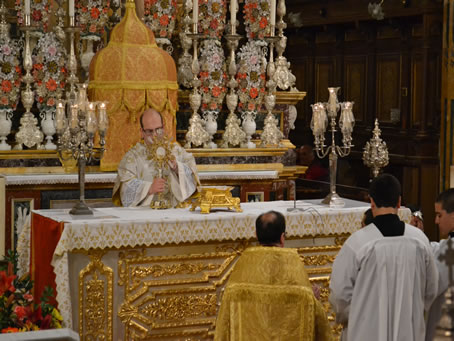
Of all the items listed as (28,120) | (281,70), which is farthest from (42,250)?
(281,70)

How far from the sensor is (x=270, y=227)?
194 inches

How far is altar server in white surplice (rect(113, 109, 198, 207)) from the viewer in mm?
7371

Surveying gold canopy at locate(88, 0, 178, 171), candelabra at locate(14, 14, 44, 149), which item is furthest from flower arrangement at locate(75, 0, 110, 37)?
candelabra at locate(14, 14, 44, 149)

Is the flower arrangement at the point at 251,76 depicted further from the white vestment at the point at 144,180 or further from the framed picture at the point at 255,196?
the white vestment at the point at 144,180

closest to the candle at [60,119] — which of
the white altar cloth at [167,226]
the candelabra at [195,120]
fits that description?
the white altar cloth at [167,226]

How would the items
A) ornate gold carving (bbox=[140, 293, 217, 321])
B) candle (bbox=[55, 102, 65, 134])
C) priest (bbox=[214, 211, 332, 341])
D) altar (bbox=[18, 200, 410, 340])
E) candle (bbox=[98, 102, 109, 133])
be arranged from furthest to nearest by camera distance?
candle (bbox=[55, 102, 65, 134]), candle (bbox=[98, 102, 109, 133]), ornate gold carving (bbox=[140, 293, 217, 321]), altar (bbox=[18, 200, 410, 340]), priest (bbox=[214, 211, 332, 341])

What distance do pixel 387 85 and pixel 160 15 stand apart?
4.69m

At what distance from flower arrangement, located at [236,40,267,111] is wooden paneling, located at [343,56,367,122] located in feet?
13.3

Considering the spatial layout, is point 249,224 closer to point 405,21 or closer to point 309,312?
point 309,312

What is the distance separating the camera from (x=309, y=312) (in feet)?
16.1

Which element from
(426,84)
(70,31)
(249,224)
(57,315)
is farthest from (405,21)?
(57,315)

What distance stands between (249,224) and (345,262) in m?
1.82

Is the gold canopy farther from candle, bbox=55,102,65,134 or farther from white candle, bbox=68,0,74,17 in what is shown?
candle, bbox=55,102,65,134

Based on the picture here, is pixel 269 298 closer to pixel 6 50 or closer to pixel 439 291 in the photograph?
pixel 439 291
